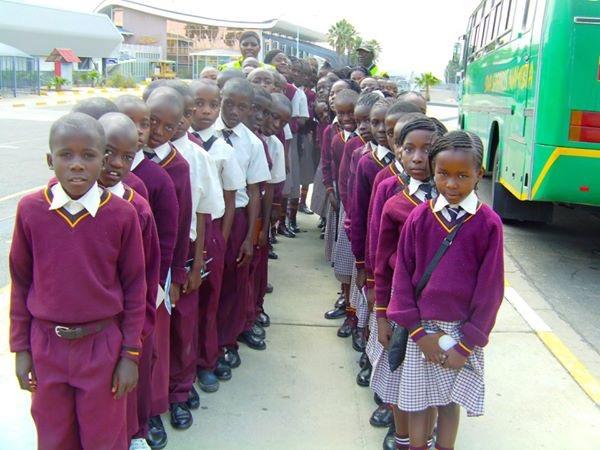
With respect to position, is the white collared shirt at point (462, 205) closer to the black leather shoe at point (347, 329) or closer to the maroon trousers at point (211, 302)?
the maroon trousers at point (211, 302)

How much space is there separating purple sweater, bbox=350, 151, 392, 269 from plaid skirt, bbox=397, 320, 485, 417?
1.01 m

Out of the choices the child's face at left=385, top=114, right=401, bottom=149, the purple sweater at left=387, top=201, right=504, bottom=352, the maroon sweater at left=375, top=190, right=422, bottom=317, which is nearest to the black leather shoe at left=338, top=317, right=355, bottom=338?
the child's face at left=385, top=114, right=401, bottom=149

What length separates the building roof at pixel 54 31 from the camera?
53.0 metres

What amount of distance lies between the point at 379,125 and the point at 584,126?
278cm

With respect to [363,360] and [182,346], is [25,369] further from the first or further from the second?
[363,360]

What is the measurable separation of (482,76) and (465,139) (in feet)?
26.4

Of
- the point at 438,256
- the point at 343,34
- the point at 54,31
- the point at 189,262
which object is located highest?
the point at 343,34

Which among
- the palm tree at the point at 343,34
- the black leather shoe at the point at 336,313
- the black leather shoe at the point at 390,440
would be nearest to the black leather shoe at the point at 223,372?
the black leather shoe at the point at 390,440

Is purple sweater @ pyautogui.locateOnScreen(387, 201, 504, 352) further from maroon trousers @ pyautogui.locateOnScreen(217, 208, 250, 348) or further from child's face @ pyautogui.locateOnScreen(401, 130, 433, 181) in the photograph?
maroon trousers @ pyautogui.locateOnScreen(217, 208, 250, 348)

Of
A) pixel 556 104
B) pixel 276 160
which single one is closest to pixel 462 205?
pixel 276 160

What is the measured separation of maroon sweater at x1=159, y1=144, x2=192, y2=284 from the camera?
3127mm

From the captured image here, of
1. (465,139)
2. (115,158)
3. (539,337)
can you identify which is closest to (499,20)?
(539,337)

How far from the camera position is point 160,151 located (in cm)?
313

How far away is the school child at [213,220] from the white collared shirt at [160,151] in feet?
1.68
